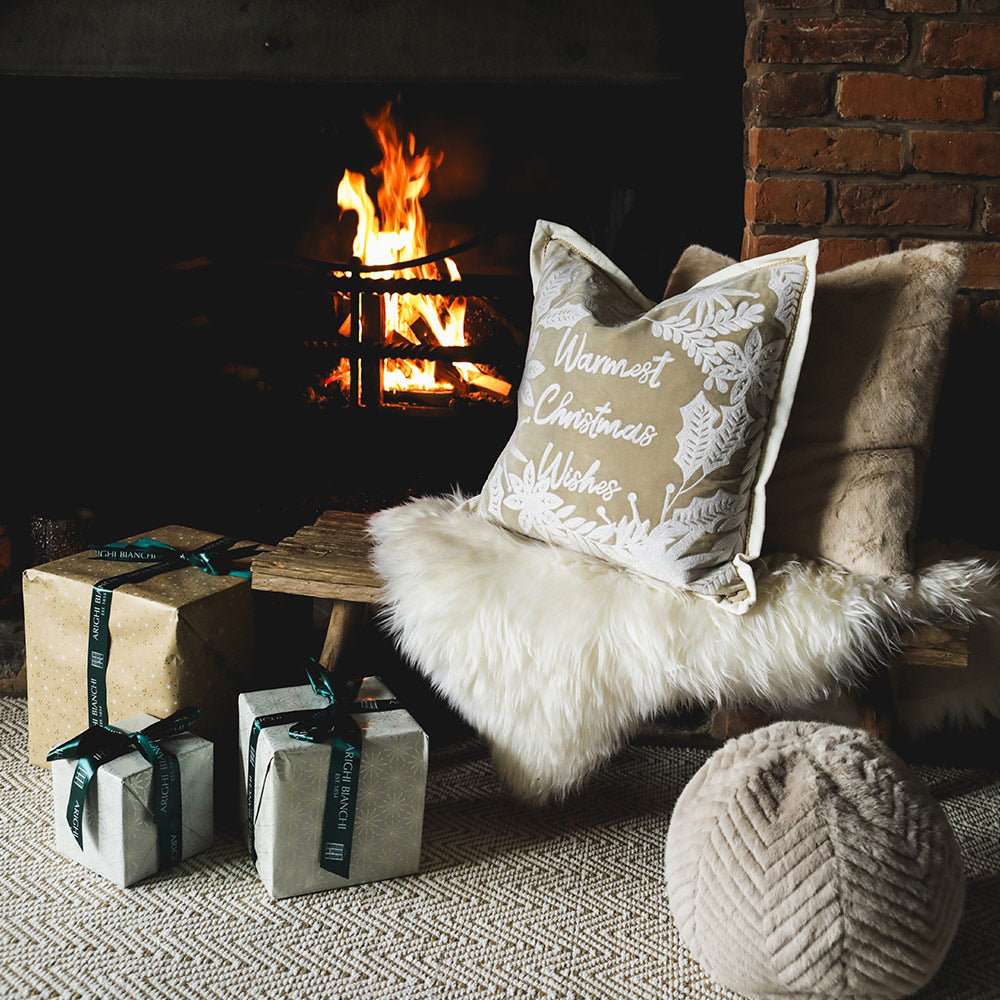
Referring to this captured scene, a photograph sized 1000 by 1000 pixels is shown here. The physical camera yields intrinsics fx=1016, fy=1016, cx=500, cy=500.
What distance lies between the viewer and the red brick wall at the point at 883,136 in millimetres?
1496

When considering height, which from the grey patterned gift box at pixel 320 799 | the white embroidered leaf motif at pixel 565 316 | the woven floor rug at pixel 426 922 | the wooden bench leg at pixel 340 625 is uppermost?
the white embroidered leaf motif at pixel 565 316

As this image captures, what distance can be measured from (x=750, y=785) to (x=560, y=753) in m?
0.28

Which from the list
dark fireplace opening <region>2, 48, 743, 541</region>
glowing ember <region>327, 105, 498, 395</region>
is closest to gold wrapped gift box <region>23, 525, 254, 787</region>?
dark fireplace opening <region>2, 48, 743, 541</region>

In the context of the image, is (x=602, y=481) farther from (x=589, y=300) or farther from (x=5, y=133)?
(x=5, y=133)

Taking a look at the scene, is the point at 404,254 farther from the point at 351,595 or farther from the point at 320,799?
the point at 320,799

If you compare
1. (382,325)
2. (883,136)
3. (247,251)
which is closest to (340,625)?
(382,325)

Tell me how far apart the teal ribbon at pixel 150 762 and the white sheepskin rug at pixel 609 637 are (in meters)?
0.33

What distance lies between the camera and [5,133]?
1980mm

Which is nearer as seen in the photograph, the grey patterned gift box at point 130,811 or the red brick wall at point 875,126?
the grey patterned gift box at point 130,811

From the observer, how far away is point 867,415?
1308 millimetres

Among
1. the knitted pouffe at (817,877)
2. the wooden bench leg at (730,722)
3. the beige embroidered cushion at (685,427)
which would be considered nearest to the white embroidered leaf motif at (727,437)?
the beige embroidered cushion at (685,427)

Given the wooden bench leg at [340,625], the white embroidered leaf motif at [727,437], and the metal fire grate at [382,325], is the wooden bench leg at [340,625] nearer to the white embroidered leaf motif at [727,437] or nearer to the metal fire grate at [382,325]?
the white embroidered leaf motif at [727,437]

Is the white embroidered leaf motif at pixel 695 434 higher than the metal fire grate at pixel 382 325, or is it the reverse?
the metal fire grate at pixel 382 325

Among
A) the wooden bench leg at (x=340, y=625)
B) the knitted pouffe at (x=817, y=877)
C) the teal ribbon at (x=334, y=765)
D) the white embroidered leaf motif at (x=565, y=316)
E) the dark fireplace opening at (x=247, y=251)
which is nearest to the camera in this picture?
the knitted pouffe at (x=817, y=877)
